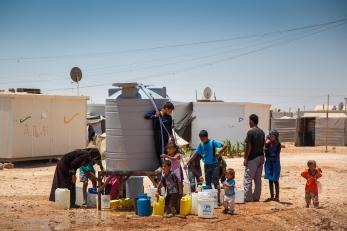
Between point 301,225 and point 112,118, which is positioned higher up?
point 112,118

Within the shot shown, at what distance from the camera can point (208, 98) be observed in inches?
1112

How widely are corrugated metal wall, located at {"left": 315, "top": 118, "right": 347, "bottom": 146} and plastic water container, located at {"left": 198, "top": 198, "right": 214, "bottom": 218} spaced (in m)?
23.3

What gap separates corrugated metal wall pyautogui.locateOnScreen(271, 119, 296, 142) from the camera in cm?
3331

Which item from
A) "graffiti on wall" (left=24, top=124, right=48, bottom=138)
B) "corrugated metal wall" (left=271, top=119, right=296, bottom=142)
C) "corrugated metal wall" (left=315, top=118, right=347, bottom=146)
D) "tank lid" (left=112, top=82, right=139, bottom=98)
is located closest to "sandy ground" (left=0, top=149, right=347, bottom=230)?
"tank lid" (left=112, top=82, right=139, bottom=98)

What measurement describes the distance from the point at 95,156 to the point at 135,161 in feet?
2.80

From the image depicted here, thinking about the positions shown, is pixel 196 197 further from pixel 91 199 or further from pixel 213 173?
pixel 91 199

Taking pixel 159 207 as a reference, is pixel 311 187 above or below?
above

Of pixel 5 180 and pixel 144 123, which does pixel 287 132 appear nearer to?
pixel 5 180

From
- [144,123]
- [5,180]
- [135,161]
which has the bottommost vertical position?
[5,180]

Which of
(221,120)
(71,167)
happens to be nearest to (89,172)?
(71,167)

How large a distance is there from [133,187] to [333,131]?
2252 centimetres

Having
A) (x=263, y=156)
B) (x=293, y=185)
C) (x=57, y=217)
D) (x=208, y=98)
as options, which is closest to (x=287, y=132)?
(x=208, y=98)

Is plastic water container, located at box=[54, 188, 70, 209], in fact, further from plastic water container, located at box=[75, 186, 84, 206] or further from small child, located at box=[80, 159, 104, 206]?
plastic water container, located at box=[75, 186, 84, 206]

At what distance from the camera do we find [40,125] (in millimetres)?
18203
